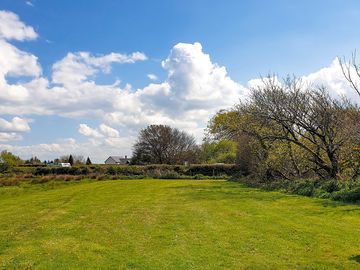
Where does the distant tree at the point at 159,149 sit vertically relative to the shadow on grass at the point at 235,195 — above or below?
above

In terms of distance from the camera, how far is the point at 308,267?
753 cm

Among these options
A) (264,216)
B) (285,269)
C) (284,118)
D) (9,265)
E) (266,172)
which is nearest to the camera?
(285,269)

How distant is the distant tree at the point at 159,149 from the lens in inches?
3181

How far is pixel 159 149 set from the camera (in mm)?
81875

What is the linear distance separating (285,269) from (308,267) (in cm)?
47

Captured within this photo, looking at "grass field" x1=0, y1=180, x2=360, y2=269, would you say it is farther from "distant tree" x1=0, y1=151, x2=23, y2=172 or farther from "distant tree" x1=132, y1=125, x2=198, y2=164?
"distant tree" x1=132, y1=125, x2=198, y2=164

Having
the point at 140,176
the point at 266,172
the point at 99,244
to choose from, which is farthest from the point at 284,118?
the point at 140,176

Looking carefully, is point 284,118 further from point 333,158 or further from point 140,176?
point 140,176

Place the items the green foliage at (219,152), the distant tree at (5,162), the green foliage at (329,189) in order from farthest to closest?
the green foliage at (219,152) → the distant tree at (5,162) → the green foliage at (329,189)

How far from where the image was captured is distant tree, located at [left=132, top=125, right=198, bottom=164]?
8079 cm

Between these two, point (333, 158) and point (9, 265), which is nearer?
point (9, 265)

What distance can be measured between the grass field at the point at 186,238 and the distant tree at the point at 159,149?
64463 mm

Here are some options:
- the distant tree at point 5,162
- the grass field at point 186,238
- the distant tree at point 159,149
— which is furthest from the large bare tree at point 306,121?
the distant tree at point 159,149

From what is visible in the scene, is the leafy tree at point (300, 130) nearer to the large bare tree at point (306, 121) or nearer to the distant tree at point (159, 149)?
the large bare tree at point (306, 121)
